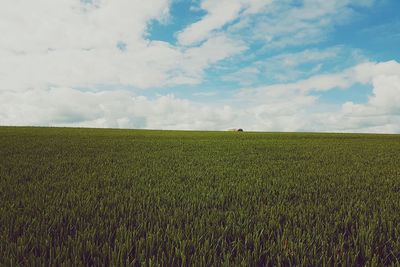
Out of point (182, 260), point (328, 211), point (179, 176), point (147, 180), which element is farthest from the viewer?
point (179, 176)

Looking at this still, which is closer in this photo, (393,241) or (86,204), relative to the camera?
(393,241)

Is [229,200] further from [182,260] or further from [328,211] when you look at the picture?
[182,260]

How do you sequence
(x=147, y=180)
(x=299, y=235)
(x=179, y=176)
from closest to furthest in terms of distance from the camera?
(x=299, y=235), (x=147, y=180), (x=179, y=176)

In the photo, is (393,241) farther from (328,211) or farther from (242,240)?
(242,240)

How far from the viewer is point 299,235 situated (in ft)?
8.89

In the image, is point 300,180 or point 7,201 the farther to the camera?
point 300,180

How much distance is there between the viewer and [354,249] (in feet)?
8.34

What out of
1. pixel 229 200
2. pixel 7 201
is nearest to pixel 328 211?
pixel 229 200

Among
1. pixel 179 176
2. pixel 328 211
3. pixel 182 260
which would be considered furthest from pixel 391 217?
pixel 179 176

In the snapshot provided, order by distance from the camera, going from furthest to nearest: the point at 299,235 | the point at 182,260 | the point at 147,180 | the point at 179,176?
the point at 179,176 < the point at 147,180 < the point at 299,235 < the point at 182,260

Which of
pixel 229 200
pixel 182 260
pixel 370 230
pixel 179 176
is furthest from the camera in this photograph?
pixel 179 176

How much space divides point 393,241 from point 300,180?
10.3 ft

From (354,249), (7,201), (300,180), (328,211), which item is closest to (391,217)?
(328,211)

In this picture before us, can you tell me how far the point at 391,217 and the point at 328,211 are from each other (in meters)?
Result: 0.69
